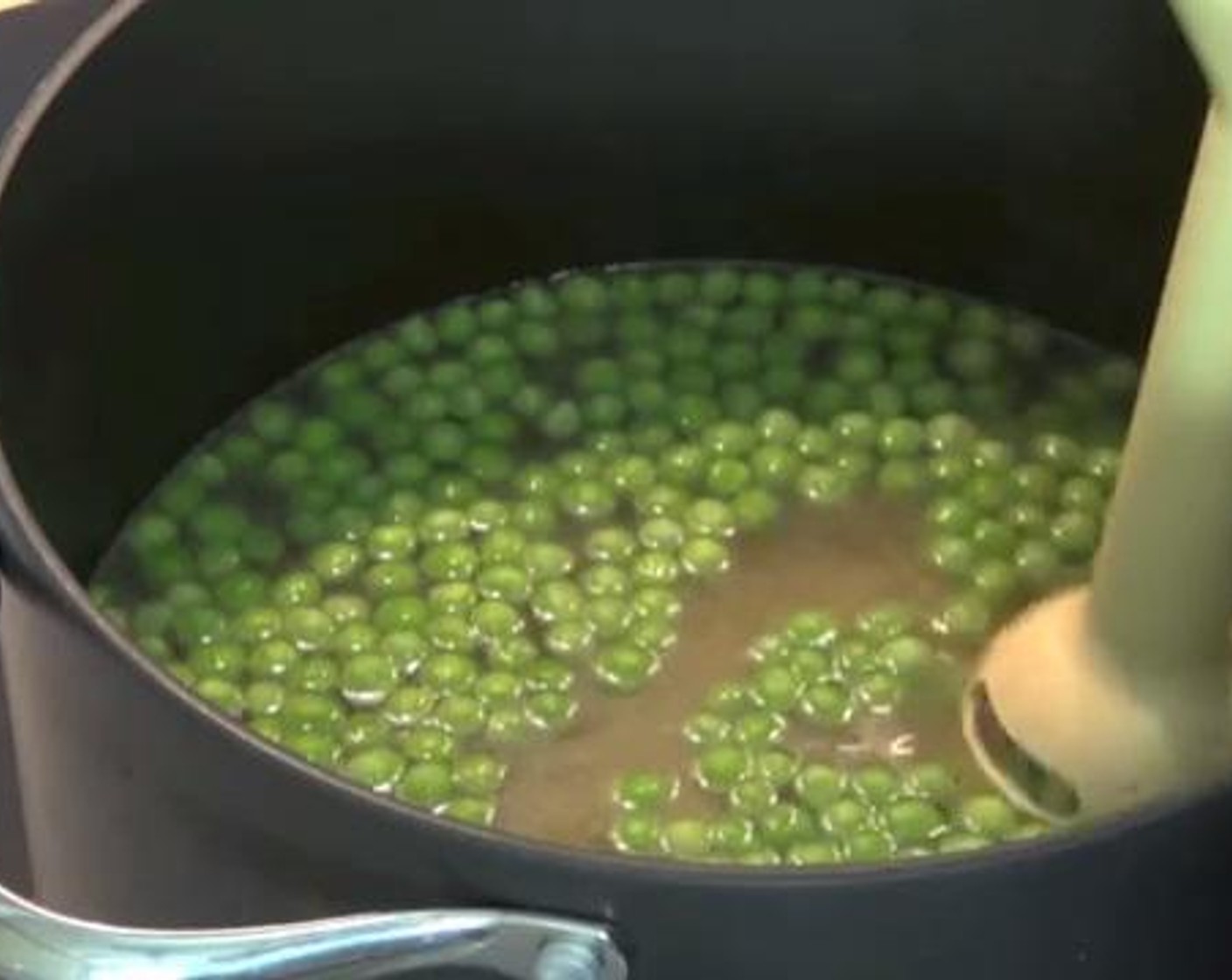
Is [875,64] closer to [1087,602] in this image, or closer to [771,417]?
[771,417]

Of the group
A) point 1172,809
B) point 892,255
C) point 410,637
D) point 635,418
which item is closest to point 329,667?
point 410,637

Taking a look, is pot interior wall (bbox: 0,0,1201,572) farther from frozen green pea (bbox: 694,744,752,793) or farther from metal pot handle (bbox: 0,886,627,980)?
metal pot handle (bbox: 0,886,627,980)

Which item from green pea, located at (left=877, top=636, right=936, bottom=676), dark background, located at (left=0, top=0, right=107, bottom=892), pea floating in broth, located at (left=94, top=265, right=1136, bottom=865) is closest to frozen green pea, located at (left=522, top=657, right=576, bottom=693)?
pea floating in broth, located at (left=94, top=265, right=1136, bottom=865)

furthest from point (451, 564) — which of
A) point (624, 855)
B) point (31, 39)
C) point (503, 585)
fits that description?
point (624, 855)

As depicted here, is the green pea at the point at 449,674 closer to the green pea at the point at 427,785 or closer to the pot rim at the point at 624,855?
the green pea at the point at 427,785

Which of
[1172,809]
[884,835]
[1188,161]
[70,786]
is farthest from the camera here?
[1188,161]

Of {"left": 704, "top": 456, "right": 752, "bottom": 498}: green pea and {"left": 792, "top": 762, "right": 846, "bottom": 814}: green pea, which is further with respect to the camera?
{"left": 704, "top": 456, "right": 752, "bottom": 498}: green pea
